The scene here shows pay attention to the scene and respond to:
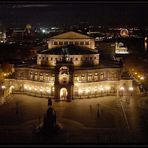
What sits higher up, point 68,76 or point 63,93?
point 68,76

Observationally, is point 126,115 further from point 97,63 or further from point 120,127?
point 97,63

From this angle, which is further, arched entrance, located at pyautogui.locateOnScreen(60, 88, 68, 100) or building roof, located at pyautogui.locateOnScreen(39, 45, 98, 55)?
building roof, located at pyautogui.locateOnScreen(39, 45, 98, 55)

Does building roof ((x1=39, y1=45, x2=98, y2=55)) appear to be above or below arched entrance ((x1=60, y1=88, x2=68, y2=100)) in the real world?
above

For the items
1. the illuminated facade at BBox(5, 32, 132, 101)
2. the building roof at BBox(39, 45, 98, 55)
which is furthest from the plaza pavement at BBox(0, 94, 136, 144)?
the building roof at BBox(39, 45, 98, 55)

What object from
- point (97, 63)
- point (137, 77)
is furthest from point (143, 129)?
point (137, 77)

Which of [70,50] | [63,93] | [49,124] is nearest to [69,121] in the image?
[49,124]

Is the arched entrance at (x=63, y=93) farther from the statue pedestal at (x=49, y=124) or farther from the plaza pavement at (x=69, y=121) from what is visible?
the statue pedestal at (x=49, y=124)

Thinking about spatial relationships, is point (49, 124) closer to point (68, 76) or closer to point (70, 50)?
point (68, 76)

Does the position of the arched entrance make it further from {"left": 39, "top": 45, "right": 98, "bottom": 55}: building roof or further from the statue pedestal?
the statue pedestal

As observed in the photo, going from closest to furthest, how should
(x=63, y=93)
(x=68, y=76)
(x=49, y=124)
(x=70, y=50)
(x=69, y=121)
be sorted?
(x=49, y=124) → (x=69, y=121) → (x=63, y=93) → (x=68, y=76) → (x=70, y=50)
